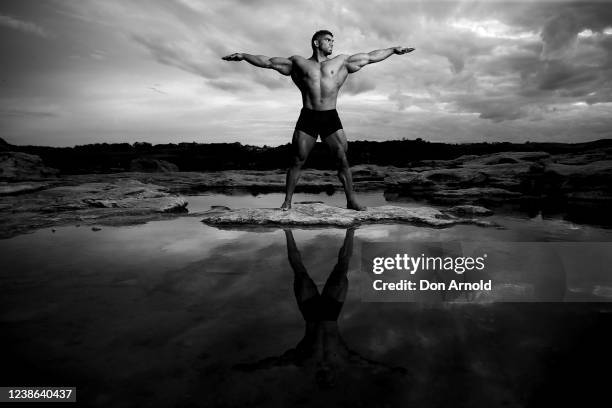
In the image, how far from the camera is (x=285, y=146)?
18266mm

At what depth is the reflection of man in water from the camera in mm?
1233

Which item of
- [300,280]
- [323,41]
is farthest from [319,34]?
[300,280]

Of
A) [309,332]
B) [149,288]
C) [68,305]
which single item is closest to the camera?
[309,332]

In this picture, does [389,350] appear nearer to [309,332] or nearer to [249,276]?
[309,332]

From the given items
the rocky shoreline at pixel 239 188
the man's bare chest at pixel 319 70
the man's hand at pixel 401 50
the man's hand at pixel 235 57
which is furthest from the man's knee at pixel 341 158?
the rocky shoreline at pixel 239 188

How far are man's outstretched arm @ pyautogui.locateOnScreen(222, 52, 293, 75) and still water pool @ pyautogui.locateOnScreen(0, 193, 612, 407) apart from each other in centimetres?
246

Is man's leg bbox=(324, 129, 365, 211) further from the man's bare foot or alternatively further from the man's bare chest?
the man's bare chest

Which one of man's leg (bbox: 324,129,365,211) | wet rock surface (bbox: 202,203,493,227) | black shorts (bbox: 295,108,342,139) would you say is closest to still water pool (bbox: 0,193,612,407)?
wet rock surface (bbox: 202,203,493,227)

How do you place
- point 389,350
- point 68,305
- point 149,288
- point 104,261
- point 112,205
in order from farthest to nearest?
1. point 112,205
2. point 104,261
3. point 149,288
4. point 68,305
5. point 389,350

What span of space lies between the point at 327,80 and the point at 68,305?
3348 millimetres

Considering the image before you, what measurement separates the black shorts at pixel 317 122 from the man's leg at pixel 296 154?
2.6 inches

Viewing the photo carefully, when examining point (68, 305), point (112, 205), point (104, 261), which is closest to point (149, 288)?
point (68, 305)

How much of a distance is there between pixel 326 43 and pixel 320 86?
0.48m

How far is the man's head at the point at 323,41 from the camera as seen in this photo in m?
4.05
